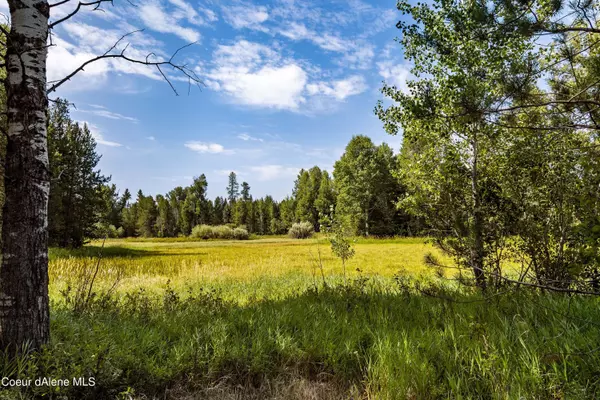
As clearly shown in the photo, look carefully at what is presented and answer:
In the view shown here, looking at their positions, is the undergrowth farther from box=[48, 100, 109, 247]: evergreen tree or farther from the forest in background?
box=[48, 100, 109, 247]: evergreen tree

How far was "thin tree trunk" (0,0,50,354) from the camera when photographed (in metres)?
2.99

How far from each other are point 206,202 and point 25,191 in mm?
83013

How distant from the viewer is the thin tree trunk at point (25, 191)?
9.80ft

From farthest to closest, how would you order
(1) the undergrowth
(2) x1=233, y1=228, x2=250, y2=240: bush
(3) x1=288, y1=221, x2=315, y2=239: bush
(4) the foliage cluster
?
1. (2) x1=233, y1=228, x2=250, y2=240: bush
2. (4) the foliage cluster
3. (3) x1=288, y1=221, x2=315, y2=239: bush
4. (1) the undergrowth

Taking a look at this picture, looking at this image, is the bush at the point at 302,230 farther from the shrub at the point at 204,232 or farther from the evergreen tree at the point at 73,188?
the evergreen tree at the point at 73,188

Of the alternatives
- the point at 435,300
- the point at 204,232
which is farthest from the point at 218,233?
the point at 435,300

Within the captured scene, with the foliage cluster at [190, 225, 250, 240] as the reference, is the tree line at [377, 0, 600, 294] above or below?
above

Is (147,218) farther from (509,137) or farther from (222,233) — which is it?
(509,137)

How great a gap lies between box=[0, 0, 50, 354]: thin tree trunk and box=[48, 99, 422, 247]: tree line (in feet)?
1.30

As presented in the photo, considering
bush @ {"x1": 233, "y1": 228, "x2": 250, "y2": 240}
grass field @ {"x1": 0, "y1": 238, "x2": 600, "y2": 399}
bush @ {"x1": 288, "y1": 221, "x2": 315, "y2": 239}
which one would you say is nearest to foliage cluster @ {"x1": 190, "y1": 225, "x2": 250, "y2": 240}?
bush @ {"x1": 233, "y1": 228, "x2": 250, "y2": 240}

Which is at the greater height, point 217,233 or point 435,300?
point 435,300

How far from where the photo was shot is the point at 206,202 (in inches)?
3268

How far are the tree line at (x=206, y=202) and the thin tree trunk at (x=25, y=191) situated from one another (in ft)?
1.30

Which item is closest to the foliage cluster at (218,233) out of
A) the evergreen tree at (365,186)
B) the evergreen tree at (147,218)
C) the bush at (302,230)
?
the bush at (302,230)
